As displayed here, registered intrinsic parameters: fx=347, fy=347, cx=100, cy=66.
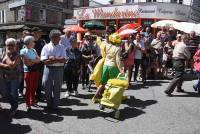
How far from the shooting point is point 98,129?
23.5 feet

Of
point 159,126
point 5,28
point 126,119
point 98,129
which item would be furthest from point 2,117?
point 5,28

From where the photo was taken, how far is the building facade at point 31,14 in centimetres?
4444

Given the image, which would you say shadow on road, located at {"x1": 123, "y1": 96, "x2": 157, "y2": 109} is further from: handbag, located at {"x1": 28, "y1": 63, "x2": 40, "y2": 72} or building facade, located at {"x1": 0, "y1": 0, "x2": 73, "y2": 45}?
building facade, located at {"x1": 0, "y1": 0, "x2": 73, "y2": 45}

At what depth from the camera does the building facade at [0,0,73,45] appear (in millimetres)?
44438

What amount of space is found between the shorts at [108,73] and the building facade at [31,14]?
117 ft

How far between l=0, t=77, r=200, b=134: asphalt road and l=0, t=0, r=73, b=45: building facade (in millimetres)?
35314

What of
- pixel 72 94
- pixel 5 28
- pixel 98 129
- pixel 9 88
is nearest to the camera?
pixel 98 129

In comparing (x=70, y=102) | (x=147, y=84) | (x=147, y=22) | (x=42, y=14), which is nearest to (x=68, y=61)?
(x=70, y=102)

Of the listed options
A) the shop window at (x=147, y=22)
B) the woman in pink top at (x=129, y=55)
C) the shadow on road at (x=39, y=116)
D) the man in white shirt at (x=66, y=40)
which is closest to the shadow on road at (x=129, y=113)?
the shadow on road at (x=39, y=116)

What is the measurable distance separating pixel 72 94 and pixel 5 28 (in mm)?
38937

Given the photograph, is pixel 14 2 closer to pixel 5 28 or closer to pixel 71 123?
pixel 5 28

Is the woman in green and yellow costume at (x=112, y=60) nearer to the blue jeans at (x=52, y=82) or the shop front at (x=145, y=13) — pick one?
the blue jeans at (x=52, y=82)

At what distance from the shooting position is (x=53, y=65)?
8062 mm

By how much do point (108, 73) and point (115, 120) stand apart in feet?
4.37
